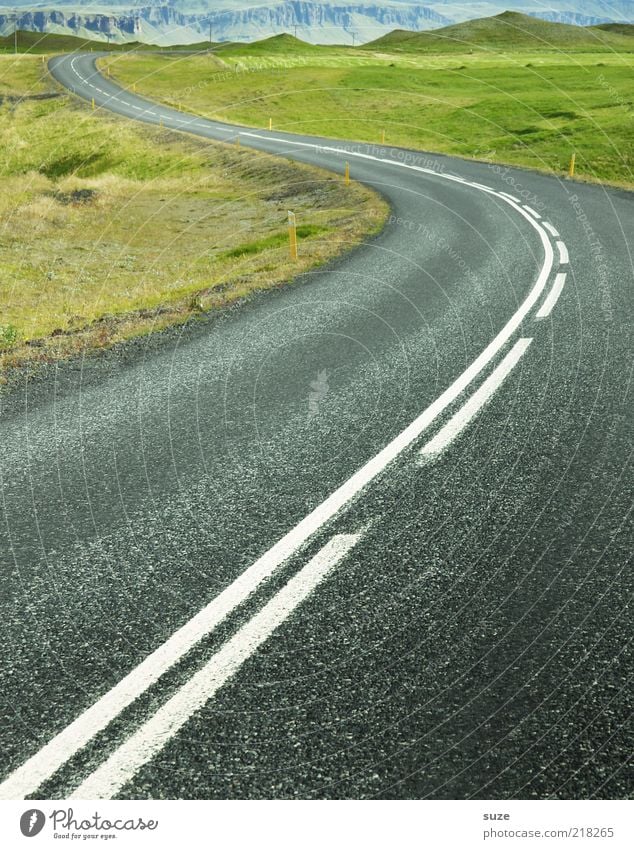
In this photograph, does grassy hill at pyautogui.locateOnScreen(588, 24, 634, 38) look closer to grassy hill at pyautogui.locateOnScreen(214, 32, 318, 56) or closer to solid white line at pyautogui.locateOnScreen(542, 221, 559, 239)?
grassy hill at pyautogui.locateOnScreen(214, 32, 318, 56)

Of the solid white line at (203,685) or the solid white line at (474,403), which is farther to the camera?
the solid white line at (474,403)

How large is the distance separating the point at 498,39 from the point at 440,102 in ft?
332

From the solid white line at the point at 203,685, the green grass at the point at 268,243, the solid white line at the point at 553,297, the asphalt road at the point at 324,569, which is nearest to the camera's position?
the solid white line at the point at 203,685

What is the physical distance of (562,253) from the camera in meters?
14.4

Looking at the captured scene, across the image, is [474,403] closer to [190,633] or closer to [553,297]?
[190,633]

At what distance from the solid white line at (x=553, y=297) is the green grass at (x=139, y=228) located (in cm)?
453

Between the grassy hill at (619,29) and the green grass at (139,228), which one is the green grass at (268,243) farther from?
the grassy hill at (619,29)

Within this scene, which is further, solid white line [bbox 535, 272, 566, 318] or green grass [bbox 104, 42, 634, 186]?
green grass [bbox 104, 42, 634, 186]

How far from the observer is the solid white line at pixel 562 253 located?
1368cm

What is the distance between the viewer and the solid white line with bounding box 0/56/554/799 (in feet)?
9.87

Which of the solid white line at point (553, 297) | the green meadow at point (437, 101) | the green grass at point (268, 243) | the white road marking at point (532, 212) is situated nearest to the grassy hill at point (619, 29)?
the green meadow at point (437, 101)

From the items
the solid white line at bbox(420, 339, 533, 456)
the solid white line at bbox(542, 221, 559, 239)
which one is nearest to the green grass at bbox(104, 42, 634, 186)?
the solid white line at bbox(542, 221, 559, 239)

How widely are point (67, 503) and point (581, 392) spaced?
183 inches

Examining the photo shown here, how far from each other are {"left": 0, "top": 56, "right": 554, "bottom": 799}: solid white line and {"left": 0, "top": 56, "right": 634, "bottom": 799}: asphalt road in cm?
2
